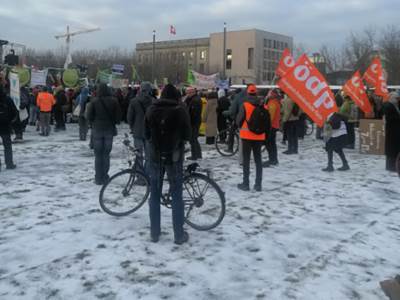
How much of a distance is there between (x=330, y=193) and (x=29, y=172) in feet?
19.6

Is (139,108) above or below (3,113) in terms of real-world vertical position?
above

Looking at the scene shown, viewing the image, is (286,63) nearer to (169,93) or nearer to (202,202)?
(202,202)

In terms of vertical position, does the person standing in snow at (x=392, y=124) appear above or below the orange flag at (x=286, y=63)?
below

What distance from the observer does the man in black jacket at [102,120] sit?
7.86 m

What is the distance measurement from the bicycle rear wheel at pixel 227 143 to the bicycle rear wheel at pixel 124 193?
18.8 ft

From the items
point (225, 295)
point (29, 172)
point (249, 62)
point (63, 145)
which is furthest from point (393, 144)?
point (249, 62)

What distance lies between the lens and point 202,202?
565 centimetres

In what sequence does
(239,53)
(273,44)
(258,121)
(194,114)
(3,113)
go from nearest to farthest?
(258,121) → (3,113) → (194,114) → (239,53) → (273,44)

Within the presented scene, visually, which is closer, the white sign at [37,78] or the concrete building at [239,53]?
the white sign at [37,78]

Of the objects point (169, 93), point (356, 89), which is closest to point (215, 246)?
point (169, 93)

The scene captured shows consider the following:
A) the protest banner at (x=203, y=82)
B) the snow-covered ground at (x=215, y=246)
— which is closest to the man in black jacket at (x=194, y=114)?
the snow-covered ground at (x=215, y=246)

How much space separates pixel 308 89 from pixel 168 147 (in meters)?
4.41

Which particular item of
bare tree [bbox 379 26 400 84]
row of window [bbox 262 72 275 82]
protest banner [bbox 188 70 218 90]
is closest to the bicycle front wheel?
protest banner [bbox 188 70 218 90]

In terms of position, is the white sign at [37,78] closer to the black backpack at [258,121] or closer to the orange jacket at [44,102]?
the orange jacket at [44,102]
